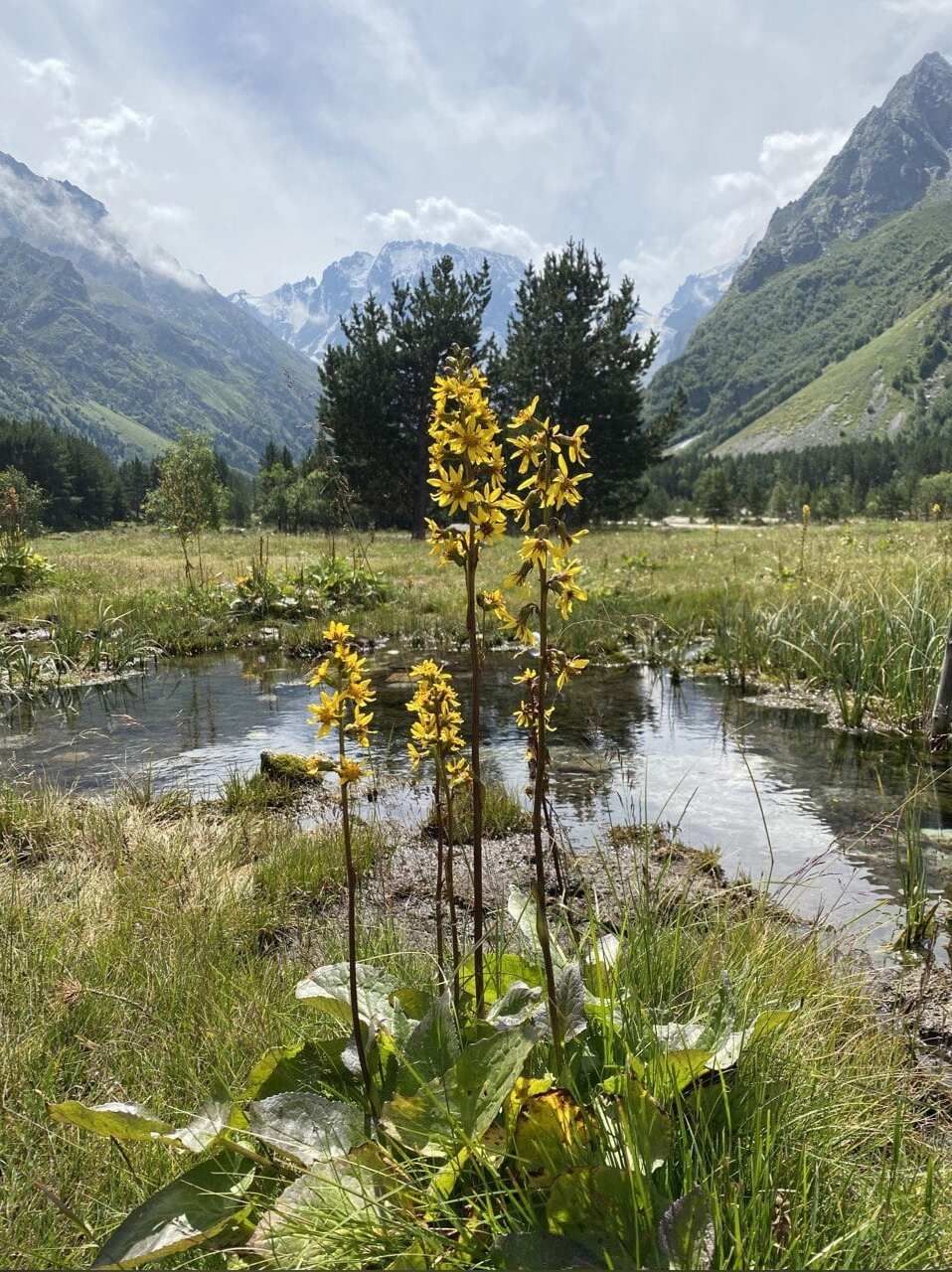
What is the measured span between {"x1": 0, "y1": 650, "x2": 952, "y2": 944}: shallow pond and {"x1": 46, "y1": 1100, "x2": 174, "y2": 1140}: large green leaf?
2.53m

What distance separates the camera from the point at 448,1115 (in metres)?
1.62

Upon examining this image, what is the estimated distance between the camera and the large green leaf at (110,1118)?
1.66 meters

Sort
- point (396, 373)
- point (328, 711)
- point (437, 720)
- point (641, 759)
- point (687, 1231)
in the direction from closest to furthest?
point (687, 1231) < point (328, 711) < point (437, 720) < point (641, 759) < point (396, 373)

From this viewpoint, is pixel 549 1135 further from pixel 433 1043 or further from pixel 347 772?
pixel 347 772

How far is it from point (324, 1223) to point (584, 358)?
36130 millimetres

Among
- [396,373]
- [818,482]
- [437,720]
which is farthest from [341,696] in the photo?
[818,482]

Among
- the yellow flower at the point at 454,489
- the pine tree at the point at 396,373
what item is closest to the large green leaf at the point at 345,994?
the yellow flower at the point at 454,489

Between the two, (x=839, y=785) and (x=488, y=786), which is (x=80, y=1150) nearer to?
(x=488, y=786)

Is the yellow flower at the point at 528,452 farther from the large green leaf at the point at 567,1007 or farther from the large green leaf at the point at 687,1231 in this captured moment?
the large green leaf at the point at 687,1231

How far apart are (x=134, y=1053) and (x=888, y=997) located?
279 centimetres

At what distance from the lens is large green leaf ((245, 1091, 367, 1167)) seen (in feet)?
5.56

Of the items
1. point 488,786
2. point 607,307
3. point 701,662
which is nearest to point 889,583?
point 701,662

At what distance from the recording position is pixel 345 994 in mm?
2031

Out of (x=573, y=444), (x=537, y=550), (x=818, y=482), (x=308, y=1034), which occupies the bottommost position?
(x=308, y=1034)
